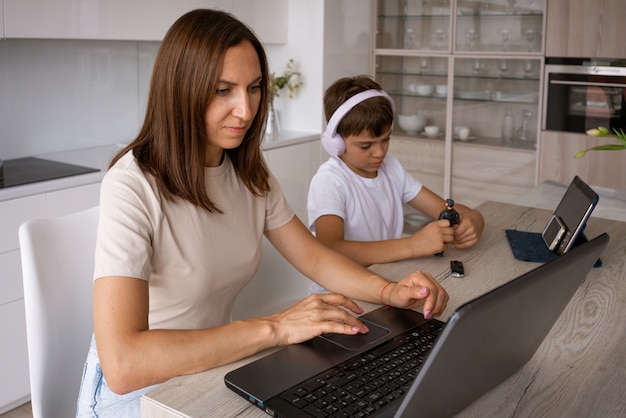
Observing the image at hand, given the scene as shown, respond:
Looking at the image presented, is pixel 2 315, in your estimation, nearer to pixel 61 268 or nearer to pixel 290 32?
pixel 61 268

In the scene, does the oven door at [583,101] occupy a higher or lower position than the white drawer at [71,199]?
higher

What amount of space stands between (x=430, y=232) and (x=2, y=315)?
162 centimetres

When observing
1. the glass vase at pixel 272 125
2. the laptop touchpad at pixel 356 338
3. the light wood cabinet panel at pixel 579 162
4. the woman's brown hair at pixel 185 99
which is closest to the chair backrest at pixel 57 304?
the woman's brown hair at pixel 185 99

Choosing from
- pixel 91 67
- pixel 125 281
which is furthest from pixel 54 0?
pixel 125 281

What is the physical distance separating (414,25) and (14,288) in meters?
2.81

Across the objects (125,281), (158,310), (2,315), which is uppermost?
(125,281)

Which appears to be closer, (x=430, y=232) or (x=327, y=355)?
(x=327, y=355)

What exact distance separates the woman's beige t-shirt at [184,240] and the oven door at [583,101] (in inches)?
105

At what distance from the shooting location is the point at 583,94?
3840mm

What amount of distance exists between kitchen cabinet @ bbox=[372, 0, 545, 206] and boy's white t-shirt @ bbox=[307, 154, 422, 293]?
1.97 meters

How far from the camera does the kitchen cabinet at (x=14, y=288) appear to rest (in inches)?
100

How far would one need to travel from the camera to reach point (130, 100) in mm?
3680

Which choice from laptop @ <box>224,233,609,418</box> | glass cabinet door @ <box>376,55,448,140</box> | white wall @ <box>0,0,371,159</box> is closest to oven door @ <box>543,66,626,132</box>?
glass cabinet door @ <box>376,55,448,140</box>

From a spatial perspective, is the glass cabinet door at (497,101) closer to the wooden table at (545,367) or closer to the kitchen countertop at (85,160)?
the kitchen countertop at (85,160)
